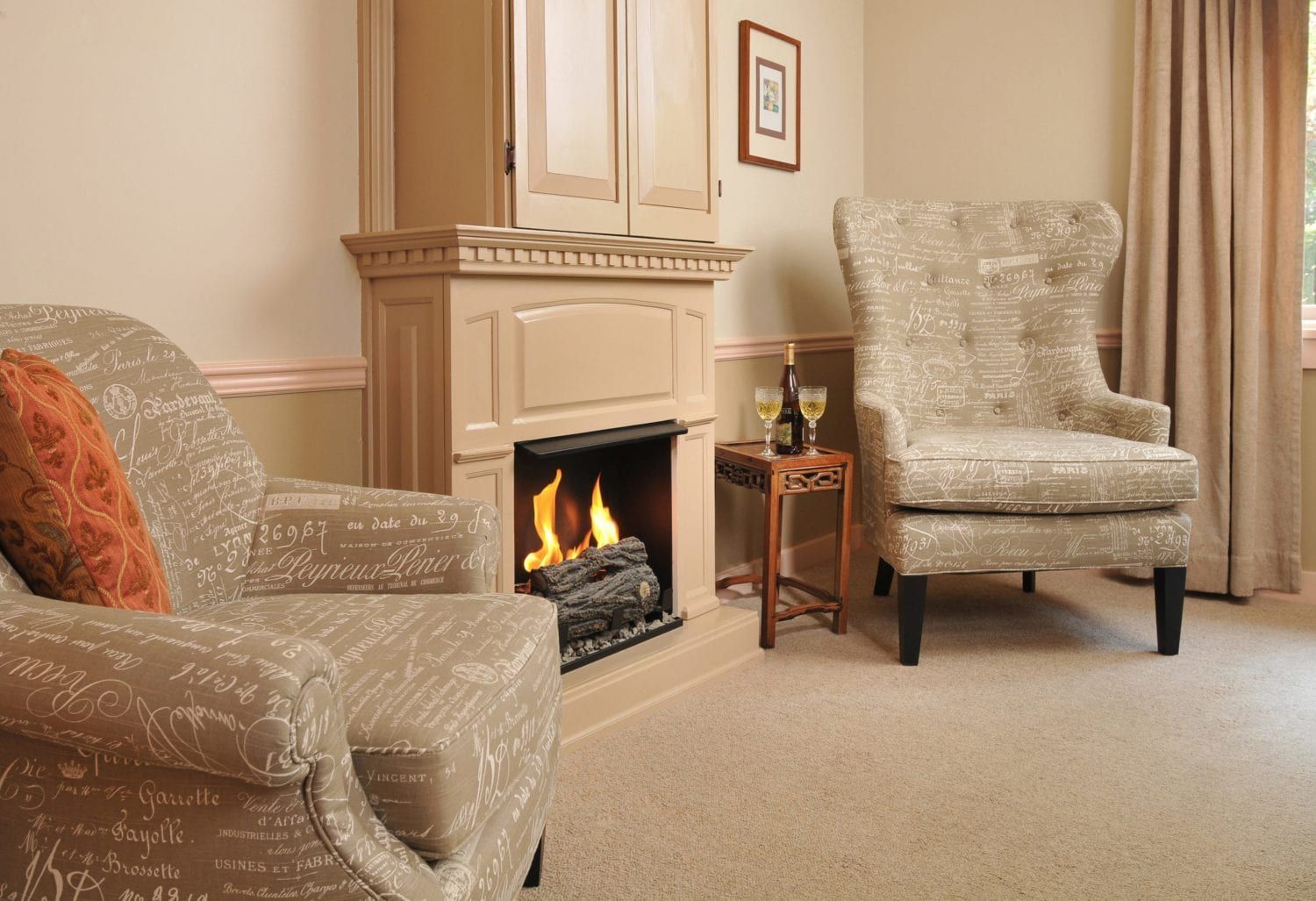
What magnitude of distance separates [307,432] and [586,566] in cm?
67

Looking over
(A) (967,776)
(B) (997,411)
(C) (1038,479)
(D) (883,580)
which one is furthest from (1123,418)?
(A) (967,776)

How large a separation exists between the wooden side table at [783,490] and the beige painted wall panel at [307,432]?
1.05 meters

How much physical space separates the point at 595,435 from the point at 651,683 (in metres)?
0.56

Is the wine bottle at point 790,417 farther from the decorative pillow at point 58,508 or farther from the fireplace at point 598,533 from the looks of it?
the decorative pillow at point 58,508

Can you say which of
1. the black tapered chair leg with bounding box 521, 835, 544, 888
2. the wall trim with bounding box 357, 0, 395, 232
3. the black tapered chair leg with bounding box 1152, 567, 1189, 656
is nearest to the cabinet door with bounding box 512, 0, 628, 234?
the wall trim with bounding box 357, 0, 395, 232

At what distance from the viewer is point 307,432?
2084 millimetres

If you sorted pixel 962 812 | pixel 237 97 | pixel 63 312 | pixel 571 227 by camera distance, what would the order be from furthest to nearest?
pixel 571 227 → pixel 237 97 → pixel 962 812 → pixel 63 312

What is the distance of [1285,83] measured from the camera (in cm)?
302

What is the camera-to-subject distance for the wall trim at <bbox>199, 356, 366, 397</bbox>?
1927mm

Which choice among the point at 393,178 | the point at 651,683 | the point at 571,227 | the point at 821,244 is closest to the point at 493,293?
the point at 571,227

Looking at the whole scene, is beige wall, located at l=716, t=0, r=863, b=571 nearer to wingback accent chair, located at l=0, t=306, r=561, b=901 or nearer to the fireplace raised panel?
the fireplace raised panel

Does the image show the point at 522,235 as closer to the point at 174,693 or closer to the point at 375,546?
the point at 375,546

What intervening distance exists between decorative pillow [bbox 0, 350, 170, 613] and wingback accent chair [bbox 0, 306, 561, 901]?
24 millimetres

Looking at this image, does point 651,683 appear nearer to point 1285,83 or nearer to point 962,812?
point 962,812
